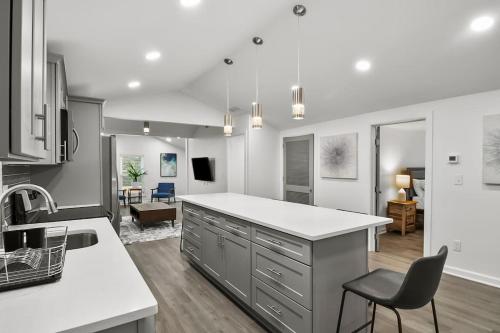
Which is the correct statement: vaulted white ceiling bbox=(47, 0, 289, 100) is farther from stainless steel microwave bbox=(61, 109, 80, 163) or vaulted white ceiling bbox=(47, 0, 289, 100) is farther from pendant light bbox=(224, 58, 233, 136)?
stainless steel microwave bbox=(61, 109, 80, 163)

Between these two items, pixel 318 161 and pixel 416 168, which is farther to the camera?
pixel 416 168

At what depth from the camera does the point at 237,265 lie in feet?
8.13

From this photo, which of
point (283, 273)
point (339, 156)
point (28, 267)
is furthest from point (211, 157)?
point (28, 267)

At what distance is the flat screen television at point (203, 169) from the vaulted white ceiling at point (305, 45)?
3.17 meters

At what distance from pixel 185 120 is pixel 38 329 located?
16.5 feet

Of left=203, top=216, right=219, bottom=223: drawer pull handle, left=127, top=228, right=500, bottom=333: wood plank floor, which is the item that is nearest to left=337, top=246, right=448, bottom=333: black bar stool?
left=127, top=228, right=500, bottom=333: wood plank floor

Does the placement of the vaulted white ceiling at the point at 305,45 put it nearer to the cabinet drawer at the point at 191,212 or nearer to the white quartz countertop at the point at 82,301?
the white quartz countertop at the point at 82,301

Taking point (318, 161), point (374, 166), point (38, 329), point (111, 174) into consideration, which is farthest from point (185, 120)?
point (38, 329)

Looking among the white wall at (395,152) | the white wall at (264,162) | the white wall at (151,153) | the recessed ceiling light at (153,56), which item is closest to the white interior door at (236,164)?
the white wall at (264,162)

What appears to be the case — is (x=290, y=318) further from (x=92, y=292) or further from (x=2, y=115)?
(x=2, y=115)

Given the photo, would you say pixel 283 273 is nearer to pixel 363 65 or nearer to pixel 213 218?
pixel 213 218

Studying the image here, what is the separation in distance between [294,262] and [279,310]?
0.44 meters

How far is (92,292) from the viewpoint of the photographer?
97cm

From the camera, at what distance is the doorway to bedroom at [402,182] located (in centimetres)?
507
